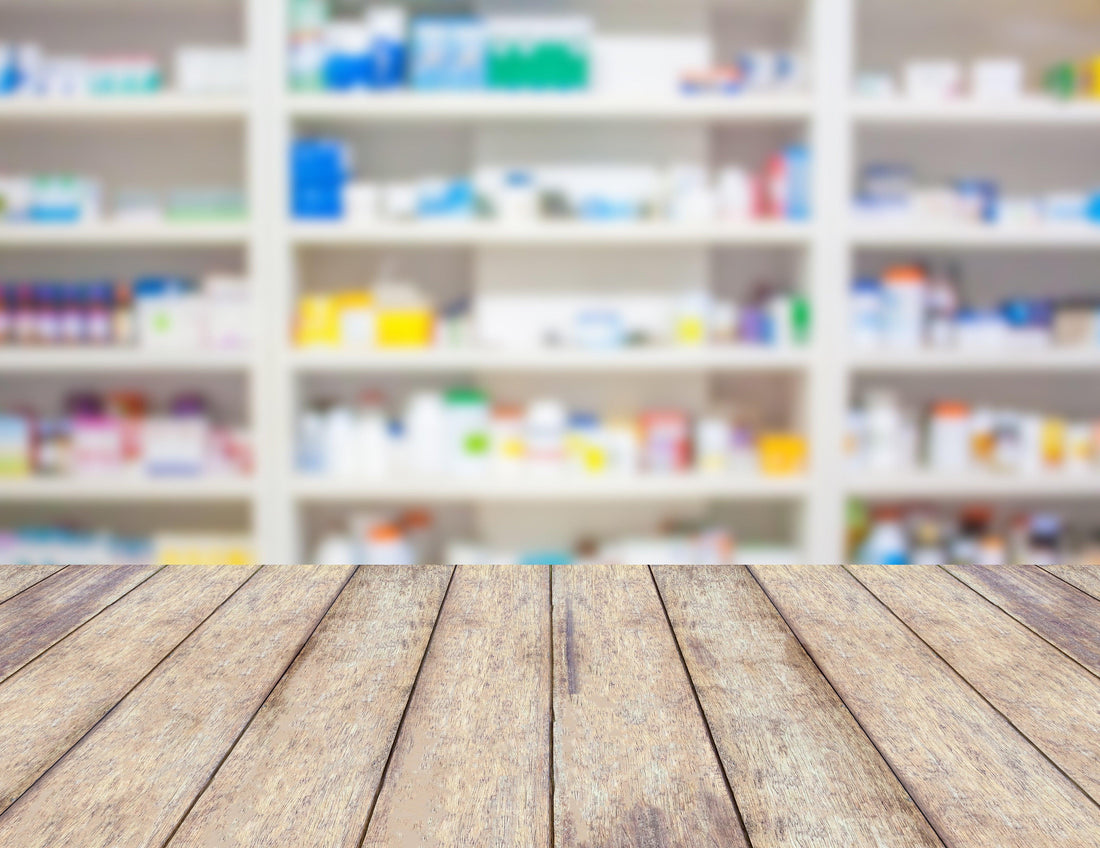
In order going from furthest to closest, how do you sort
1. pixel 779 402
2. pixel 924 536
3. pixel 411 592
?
pixel 779 402
pixel 924 536
pixel 411 592

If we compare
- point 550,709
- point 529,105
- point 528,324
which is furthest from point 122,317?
point 550,709

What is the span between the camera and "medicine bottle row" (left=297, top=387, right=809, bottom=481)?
2.80 metres

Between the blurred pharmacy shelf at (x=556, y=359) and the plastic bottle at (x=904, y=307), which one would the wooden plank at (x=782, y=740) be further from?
the plastic bottle at (x=904, y=307)

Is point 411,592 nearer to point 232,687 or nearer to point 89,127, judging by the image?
point 232,687

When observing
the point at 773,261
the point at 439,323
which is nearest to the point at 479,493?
the point at 439,323

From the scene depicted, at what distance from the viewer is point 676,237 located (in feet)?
8.99

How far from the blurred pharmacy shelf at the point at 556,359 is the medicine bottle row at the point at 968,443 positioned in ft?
0.96

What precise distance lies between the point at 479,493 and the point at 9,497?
52.1 inches

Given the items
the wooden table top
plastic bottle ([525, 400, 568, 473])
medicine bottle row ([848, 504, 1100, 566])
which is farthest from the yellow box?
the wooden table top

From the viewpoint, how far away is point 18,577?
1562 millimetres

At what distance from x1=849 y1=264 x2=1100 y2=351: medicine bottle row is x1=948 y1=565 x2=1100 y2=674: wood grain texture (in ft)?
4.22

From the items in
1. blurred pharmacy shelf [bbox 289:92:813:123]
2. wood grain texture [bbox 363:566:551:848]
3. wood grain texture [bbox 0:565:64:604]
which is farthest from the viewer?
blurred pharmacy shelf [bbox 289:92:813:123]

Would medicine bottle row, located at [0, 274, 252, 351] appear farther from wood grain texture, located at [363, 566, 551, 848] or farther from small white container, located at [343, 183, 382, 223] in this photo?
wood grain texture, located at [363, 566, 551, 848]

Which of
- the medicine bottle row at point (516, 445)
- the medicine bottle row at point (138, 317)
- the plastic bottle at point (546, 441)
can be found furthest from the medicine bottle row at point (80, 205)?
the plastic bottle at point (546, 441)
